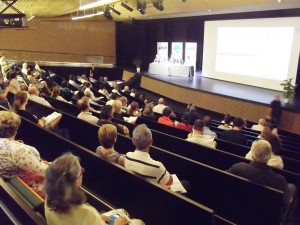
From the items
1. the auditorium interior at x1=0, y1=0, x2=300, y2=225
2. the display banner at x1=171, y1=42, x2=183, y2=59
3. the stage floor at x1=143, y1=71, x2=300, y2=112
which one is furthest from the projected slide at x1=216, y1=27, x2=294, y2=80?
the display banner at x1=171, y1=42, x2=183, y2=59

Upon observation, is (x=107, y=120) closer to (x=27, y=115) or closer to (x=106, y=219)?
(x=27, y=115)

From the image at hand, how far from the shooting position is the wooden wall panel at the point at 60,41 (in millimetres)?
14578

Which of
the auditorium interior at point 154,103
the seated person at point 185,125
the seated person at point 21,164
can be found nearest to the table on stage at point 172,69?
A: the auditorium interior at point 154,103

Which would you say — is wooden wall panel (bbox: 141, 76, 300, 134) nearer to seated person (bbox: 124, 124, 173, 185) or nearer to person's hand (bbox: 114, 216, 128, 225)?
seated person (bbox: 124, 124, 173, 185)

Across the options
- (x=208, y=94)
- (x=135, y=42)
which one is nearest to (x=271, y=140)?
(x=208, y=94)

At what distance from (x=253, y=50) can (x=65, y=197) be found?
962 centimetres

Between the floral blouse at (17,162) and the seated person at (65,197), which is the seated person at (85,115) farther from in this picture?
the seated person at (65,197)

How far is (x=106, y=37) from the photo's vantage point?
52.4 ft

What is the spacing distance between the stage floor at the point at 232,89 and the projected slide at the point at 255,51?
56 centimetres

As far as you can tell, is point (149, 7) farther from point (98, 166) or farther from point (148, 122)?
point (98, 166)

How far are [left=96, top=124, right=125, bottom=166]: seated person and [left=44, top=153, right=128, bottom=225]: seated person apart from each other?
3.52 ft

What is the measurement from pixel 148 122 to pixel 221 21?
7.57 metres

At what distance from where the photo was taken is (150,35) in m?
15.5

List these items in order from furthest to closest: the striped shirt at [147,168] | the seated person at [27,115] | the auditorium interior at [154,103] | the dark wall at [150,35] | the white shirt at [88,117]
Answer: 1. the dark wall at [150,35]
2. the white shirt at [88,117]
3. the seated person at [27,115]
4. the striped shirt at [147,168]
5. the auditorium interior at [154,103]
